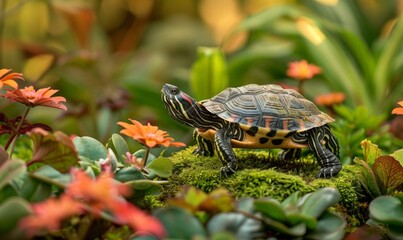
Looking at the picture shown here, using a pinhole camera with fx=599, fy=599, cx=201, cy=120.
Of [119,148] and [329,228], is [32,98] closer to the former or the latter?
[119,148]

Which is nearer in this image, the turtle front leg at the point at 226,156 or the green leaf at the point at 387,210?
the green leaf at the point at 387,210

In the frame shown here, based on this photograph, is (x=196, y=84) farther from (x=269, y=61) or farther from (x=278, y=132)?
(x=278, y=132)

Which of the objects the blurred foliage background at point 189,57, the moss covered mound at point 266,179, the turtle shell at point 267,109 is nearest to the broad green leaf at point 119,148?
the moss covered mound at point 266,179

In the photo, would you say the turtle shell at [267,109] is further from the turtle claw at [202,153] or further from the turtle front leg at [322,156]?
the turtle claw at [202,153]

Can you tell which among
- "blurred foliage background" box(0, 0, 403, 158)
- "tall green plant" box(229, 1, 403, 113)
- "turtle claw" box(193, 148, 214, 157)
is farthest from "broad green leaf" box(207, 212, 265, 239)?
"tall green plant" box(229, 1, 403, 113)

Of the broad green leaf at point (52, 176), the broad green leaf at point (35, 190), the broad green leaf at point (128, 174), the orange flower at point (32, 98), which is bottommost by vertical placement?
the broad green leaf at point (128, 174)

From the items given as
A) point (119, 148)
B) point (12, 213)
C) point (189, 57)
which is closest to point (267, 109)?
point (119, 148)
